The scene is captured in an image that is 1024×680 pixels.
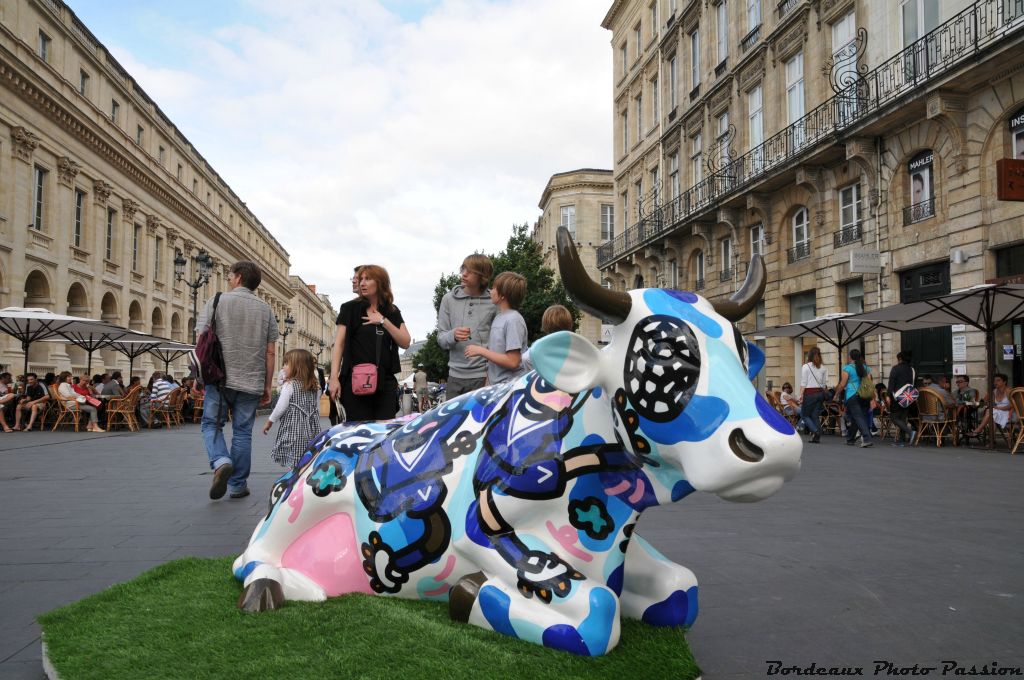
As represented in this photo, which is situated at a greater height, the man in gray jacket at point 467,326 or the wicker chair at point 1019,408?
the man in gray jacket at point 467,326

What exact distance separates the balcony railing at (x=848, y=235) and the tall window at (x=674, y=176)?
10432mm

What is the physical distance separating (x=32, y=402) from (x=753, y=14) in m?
23.9

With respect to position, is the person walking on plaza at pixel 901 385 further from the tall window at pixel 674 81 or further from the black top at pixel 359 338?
the tall window at pixel 674 81

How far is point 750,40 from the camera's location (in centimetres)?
2331

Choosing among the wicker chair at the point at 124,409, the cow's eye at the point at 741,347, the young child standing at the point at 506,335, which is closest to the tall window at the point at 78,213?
the wicker chair at the point at 124,409

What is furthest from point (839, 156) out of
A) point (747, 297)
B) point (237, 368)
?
point (747, 297)

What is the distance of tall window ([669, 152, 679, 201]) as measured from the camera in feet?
94.6

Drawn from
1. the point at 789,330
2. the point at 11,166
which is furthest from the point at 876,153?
the point at 11,166

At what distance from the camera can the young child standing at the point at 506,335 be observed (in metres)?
4.27

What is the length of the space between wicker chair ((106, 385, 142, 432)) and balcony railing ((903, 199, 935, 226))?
1864 cm

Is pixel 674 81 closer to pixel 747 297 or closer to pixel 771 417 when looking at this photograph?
pixel 747 297

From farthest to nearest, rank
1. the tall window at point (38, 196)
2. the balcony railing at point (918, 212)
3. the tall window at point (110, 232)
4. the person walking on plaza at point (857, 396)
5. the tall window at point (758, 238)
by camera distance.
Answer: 1. the tall window at point (110, 232)
2. the tall window at point (38, 196)
3. the tall window at point (758, 238)
4. the balcony railing at point (918, 212)
5. the person walking on plaza at point (857, 396)

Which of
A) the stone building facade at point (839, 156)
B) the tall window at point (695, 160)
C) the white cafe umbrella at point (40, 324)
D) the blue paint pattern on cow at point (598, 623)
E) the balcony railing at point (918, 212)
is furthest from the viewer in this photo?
the tall window at point (695, 160)

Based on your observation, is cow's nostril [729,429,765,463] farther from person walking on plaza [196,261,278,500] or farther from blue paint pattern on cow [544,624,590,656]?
person walking on plaza [196,261,278,500]
